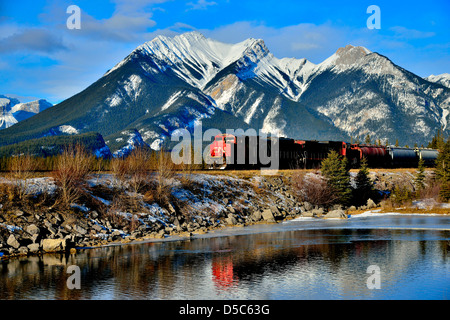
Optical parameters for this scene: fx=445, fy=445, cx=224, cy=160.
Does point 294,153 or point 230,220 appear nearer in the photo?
point 230,220

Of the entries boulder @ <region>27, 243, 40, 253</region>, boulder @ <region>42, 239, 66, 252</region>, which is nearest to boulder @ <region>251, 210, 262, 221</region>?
boulder @ <region>42, 239, 66, 252</region>

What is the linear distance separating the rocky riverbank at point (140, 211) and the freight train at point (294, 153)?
4.93 meters

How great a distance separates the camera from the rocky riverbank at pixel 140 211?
3788 centimetres

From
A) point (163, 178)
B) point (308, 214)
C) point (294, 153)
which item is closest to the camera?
point (163, 178)

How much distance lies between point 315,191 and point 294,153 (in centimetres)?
1298

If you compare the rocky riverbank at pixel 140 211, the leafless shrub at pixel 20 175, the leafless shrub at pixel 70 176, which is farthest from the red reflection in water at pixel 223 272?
the leafless shrub at pixel 20 175

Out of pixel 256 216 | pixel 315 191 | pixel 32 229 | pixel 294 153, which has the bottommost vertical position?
pixel 256 216

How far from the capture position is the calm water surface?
25219 mm

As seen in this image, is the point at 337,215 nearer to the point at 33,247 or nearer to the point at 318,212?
the point at 318,212

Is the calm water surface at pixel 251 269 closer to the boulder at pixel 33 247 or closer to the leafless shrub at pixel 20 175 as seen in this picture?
the boulder at pixel 33 247

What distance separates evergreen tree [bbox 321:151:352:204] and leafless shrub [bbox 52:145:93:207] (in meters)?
40.2

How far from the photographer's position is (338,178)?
71.8 metres

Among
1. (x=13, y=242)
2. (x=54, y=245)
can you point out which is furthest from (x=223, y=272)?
(x=13, y=242)
